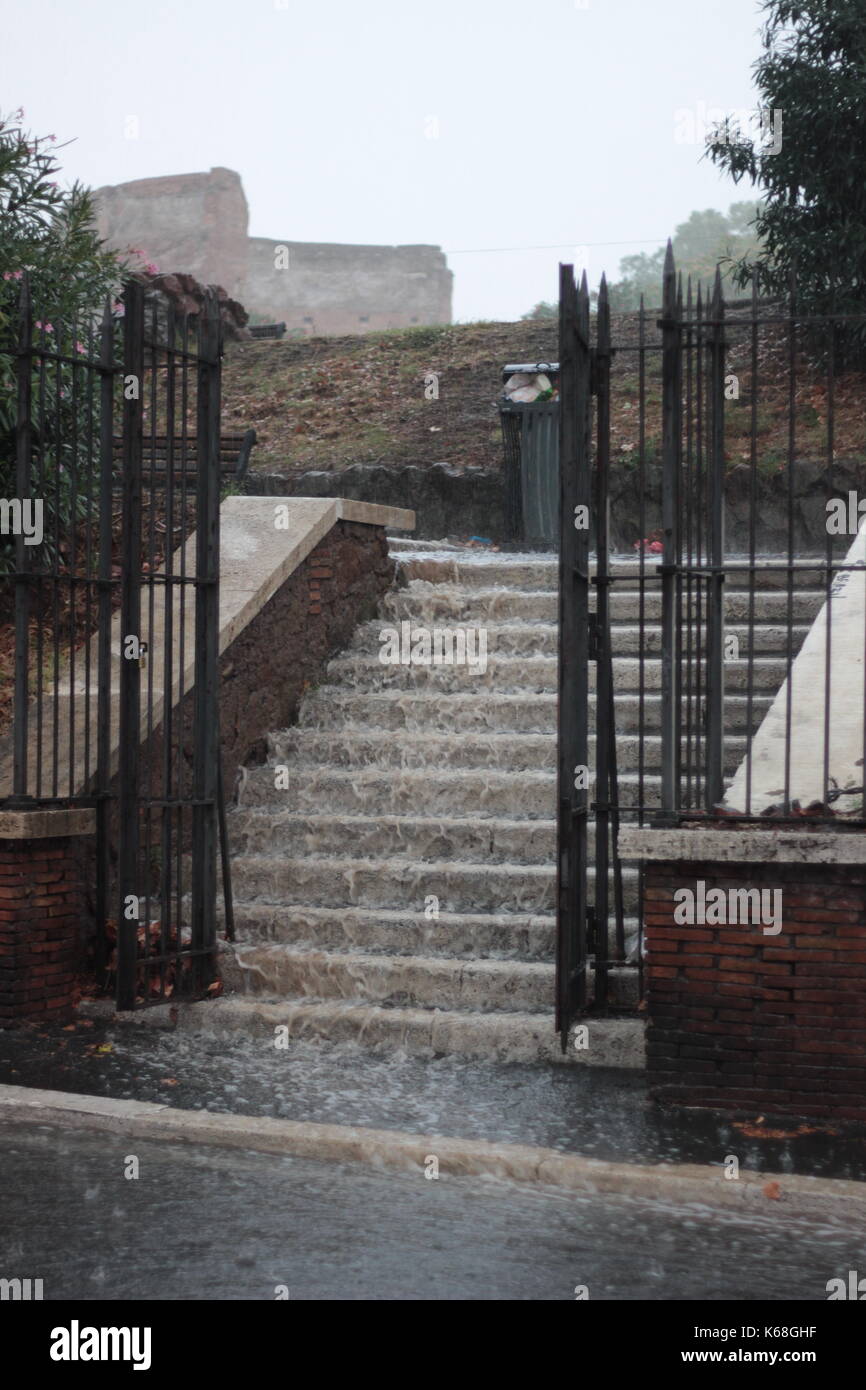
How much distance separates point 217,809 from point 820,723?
3.06 metres

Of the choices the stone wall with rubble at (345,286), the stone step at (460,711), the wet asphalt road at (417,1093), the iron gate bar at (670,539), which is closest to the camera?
the wet asphalt road at (417,1093)

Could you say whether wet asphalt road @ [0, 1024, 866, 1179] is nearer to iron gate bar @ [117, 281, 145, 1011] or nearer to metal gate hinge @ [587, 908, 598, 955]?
iron gate bar @ [117, 281, 145, 1011]

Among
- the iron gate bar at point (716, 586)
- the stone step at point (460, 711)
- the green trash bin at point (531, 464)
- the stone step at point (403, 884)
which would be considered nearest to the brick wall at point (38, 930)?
the stone step at point (403, 884)

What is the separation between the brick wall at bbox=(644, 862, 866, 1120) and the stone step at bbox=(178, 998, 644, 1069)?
0.67 meters

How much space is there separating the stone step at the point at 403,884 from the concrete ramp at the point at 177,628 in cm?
106

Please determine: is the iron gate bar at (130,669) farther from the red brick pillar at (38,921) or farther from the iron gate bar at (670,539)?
the iron gate bar at (670,539)

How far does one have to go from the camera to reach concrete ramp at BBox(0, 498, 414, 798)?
7523mm

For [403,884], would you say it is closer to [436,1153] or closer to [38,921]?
[38,921]

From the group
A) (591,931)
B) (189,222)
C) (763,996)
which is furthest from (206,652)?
(189,222)

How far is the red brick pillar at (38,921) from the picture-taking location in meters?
7.10

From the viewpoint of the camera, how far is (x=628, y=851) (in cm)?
579

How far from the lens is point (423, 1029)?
22.4 feet

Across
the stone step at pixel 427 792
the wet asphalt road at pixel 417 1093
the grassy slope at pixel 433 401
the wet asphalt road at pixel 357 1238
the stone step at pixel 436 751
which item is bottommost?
the wet asphalt road at pixel 417 1093
